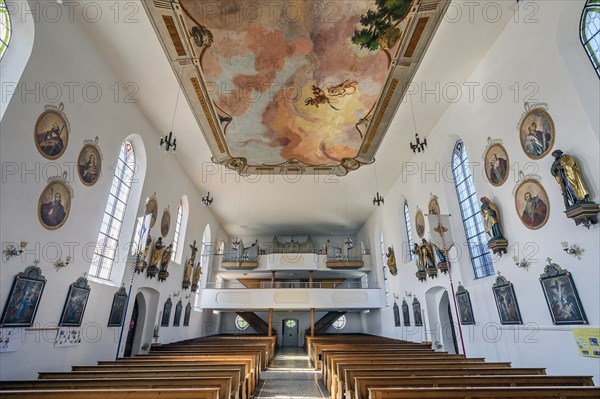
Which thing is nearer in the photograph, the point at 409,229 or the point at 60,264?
the point at 60,264

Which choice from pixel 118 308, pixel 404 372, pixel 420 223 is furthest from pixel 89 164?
pixel 420 223

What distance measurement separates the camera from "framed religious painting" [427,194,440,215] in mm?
10172

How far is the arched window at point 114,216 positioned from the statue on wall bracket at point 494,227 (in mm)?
9384

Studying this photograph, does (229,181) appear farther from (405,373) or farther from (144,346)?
(405,373)

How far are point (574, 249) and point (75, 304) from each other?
966 cm

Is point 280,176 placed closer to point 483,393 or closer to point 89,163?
point 89,163

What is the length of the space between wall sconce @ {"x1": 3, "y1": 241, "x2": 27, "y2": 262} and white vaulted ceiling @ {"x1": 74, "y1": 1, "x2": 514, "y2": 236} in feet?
15.6

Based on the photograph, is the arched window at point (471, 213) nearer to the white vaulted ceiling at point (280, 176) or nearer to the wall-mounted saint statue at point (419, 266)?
the white vaulted ceiling at point (280, 176)

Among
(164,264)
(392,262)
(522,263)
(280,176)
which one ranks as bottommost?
(522,263)

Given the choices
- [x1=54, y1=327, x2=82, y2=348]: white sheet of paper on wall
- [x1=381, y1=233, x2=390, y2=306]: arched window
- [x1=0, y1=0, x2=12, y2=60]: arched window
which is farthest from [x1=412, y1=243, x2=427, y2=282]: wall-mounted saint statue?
[x1=0, y1=0, x2=12, y2=60]: arched window

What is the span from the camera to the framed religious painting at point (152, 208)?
988cm

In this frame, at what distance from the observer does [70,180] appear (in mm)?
6512

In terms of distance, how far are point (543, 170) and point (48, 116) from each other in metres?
9.28

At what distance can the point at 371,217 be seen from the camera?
739 inches
